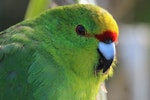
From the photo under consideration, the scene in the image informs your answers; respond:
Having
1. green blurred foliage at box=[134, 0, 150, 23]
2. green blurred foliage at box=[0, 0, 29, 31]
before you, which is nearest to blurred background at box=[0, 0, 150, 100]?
green blurred foliage at box=[134, 0, 150, 23]

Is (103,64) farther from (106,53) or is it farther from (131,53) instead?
(131,53)

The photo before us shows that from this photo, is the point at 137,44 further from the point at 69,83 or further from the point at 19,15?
the point at 69,83

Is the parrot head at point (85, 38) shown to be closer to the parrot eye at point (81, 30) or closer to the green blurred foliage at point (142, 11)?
the parrot eye at point (81, 30)

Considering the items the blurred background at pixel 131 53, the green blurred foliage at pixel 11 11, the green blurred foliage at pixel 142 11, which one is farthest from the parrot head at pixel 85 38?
the green blurred foliage at pixel 11 11

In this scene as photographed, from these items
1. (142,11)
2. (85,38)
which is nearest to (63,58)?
(85,38)

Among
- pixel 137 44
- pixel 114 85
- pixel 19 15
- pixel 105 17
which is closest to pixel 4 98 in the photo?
pixel 105 17

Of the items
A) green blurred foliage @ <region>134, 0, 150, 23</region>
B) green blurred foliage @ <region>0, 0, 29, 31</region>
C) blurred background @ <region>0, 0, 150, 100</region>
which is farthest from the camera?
green blurred foliage @ <region>0, 0, 29, 31</region>

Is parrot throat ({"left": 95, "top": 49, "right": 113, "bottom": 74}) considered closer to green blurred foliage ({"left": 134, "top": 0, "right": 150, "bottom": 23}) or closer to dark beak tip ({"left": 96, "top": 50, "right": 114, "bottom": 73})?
dark beak tip ({"left": 96, "top": 50, "right": 114, "bottom": 73})
